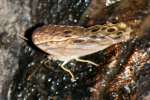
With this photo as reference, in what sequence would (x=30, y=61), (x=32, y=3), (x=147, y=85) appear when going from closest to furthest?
(x=147, y=85) < (x=30, y=61) < (x=32, y=3)

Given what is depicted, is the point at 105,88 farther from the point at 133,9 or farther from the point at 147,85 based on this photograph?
the point at 133,9

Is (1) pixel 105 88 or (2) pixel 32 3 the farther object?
(2) pixel 32 3

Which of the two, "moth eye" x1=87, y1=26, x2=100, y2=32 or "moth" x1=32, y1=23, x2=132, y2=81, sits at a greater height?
"moth eye" x1=87, y1=26, x2=100, y2=32

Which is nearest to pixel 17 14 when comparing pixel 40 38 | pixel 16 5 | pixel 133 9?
pixel 16 5

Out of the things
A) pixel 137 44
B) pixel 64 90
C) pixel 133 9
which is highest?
pixel 133 9

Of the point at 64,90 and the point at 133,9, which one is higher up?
the point at 133,9

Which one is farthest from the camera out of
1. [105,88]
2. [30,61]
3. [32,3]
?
[32,3]

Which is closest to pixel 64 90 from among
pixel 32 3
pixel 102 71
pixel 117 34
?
pixel 102 71

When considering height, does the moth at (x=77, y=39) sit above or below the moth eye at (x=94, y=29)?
below
